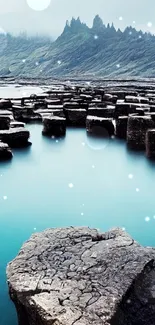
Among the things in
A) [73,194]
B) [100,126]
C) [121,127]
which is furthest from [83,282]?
Answer: [100,126]

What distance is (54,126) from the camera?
8.66m

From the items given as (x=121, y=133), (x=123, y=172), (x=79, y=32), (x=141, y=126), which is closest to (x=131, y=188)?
(x=123, y=172)

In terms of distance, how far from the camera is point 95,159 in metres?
6.77

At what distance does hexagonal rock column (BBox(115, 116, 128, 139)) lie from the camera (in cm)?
835

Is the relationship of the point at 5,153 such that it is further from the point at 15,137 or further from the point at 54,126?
the point at 54,126

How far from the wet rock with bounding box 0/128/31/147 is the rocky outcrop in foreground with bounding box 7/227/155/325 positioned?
4.61 m

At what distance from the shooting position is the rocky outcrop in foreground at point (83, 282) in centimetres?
203

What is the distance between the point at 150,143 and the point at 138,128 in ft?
2.77

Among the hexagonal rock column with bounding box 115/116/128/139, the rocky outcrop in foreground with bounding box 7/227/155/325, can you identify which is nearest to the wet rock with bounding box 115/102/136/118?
the hexagonal rock column with bounding box 115/116/128/139

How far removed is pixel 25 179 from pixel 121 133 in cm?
367

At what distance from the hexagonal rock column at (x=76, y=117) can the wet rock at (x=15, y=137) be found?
10.0 ft

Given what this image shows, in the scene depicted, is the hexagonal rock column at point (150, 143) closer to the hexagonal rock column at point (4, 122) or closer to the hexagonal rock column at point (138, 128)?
the hexagonal rock column at point (138, 128)

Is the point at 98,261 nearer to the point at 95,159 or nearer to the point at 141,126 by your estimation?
the point at 95,159

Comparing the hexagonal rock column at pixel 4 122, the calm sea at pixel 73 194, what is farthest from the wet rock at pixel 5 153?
the hexagonal rock column at pixel 4 122
